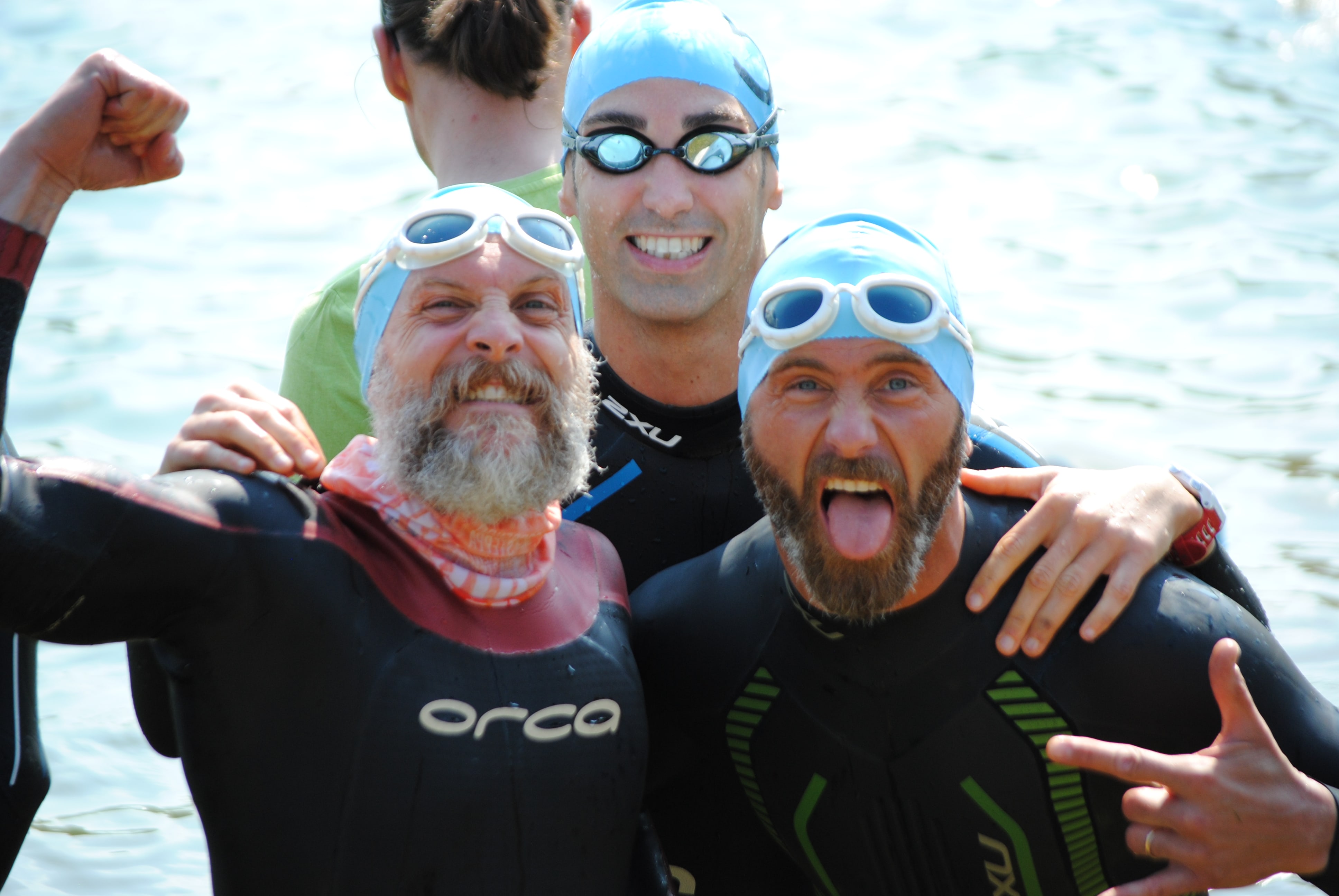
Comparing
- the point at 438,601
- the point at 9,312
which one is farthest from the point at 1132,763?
the point at 9,312

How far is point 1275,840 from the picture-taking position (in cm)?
240

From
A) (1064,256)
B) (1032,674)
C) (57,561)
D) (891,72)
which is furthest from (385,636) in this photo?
(891,72)

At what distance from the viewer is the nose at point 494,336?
9.42 ft

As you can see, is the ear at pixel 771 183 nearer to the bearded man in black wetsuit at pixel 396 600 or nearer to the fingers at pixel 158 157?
the bearded man in black wetsuit at pixel 396 600

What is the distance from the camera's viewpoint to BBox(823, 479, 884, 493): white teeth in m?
2.83

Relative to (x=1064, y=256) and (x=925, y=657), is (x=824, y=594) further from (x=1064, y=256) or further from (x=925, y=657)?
(x=1064, y=256)

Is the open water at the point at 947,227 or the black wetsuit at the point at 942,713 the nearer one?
the black wetsuit at the point at 942,713

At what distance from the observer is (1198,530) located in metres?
3.03

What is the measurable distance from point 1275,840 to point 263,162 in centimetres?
1285

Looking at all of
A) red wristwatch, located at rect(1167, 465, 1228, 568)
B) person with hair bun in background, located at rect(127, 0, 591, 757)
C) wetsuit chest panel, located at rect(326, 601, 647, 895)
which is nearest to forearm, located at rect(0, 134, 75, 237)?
wetsuit chest panel, located at rect(326, 601, 647, 895)

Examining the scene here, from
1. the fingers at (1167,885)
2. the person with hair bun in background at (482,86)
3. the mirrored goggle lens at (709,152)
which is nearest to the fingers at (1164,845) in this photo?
the fingers at (1167,885)

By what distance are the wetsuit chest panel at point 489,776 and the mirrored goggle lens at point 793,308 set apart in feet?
2.69

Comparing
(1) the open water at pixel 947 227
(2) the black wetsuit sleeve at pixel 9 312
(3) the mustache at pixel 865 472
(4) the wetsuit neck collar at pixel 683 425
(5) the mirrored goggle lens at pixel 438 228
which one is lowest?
(1) the open water at pixel 947 227

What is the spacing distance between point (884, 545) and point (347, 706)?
3.67 ft
